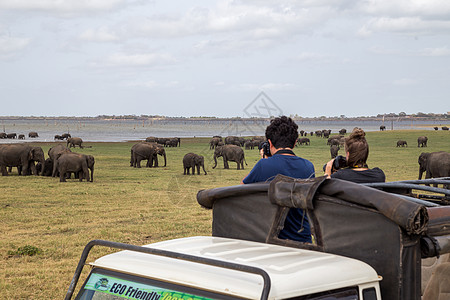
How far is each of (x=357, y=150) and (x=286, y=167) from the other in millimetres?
1258

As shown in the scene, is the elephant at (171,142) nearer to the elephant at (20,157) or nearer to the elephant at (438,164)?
the elephant at (20,157)

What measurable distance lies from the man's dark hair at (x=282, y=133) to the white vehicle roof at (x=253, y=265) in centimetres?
199

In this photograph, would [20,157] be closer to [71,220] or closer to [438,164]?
[71,220]

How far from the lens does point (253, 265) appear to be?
8.85 feet

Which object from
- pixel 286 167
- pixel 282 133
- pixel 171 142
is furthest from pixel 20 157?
pixel 171 142

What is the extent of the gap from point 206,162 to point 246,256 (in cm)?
3990

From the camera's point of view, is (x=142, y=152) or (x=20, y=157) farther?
(x=142, y=152)

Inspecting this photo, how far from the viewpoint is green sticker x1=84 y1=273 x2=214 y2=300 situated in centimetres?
263

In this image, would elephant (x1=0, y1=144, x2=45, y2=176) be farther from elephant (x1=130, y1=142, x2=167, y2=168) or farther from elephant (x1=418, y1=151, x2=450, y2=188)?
elephant (x1=418, y1=151, x2=450, y2=188)

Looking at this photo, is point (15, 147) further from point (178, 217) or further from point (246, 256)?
point (246, 256)

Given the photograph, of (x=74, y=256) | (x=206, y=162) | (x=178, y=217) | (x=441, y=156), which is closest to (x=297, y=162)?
(x=74, y=256)


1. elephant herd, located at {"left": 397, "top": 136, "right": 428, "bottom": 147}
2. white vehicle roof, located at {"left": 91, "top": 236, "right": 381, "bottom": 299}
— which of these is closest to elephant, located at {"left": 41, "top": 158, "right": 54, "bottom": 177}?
white vehicle roof, located at {"left": 91, "top": 236, "right": 381, "bottom": 299}

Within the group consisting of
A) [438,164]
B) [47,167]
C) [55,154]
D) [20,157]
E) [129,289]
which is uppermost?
[129,289]

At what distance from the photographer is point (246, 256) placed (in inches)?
116
